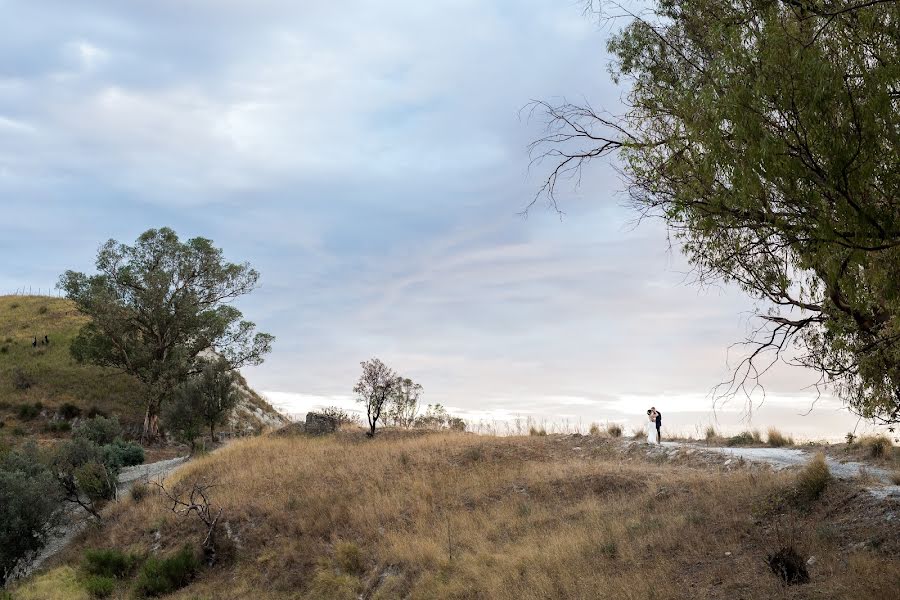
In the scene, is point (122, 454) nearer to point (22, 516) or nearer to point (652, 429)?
point (22, 516)

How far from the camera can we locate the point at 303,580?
50.5ft

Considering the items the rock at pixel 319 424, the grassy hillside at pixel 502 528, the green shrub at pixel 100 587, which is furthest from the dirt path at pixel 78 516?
the rock at pixel 319 424

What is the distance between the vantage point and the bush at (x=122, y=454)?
28828mm

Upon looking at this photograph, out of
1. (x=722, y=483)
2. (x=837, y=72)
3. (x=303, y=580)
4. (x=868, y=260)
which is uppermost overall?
(x=837, y=72)

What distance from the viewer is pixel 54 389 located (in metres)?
44.0

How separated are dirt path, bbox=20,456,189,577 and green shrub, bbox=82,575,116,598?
193 inches

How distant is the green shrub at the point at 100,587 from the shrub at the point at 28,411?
94.6 ft

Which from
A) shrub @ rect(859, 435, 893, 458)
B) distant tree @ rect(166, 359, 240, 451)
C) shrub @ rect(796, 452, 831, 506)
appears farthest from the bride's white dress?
distant tree @ rect(166, 359, 240, 451)

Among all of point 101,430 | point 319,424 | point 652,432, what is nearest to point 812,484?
point 652,432

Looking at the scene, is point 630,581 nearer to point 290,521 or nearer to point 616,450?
point 290,521

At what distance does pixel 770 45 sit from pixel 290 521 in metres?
16.2

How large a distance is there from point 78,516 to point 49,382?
24.9 metres

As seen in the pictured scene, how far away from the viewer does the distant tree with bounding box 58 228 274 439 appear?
127ft

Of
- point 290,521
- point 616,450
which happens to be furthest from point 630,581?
point 616,450
